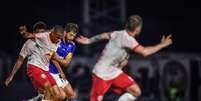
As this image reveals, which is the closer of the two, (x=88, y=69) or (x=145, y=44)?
(x=88, y=69)

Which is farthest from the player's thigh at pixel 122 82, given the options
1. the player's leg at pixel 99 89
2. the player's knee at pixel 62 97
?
the player's knee at pixel 62 97

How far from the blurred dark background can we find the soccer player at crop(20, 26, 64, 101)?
17.3 feet

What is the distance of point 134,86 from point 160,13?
28.3ft

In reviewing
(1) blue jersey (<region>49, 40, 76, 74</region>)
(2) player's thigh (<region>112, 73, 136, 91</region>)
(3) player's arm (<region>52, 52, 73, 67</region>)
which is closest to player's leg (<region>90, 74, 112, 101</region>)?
(2) player's thigh (<region>112, 73, 136, 91</region>)

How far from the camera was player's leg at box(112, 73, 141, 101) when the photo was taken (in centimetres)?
1327

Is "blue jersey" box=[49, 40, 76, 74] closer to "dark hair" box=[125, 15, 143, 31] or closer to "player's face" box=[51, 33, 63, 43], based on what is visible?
"player's face" box=[51, 33, 63, 43]

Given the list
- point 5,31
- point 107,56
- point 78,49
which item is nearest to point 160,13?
point 78,49

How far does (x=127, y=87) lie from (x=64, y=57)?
146 centimetres

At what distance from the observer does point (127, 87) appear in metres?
13.3

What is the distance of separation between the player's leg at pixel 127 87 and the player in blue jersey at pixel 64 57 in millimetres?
973

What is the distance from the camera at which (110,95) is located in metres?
18.6

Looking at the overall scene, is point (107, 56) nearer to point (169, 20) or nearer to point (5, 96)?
point (5, 96)

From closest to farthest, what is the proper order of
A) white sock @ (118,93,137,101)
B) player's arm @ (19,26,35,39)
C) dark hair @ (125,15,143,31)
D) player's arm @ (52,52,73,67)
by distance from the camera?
player's arm @ (52,52,73,67) → player's arm @ (19,26,35,39) → dark hair @ (125,15,143,31) → white sock @ (118,93,137,101)

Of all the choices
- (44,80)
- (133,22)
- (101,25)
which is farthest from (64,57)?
(101,25)
